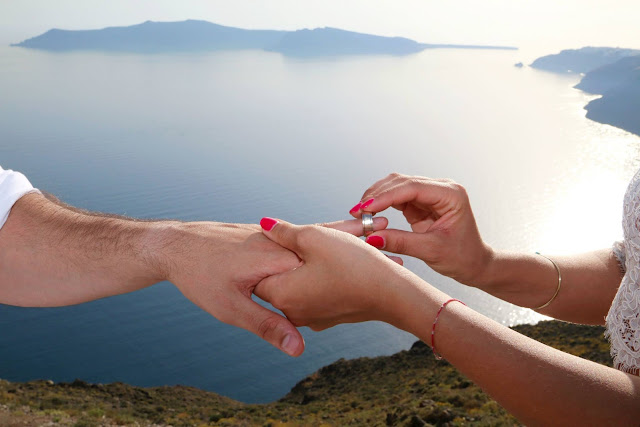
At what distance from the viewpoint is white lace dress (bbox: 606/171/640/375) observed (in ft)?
5.57

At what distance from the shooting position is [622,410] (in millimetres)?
1326

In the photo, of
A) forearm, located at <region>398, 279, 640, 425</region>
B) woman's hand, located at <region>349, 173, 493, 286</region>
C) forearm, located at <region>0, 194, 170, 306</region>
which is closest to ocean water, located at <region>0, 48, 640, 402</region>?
forearm, located at <region>0, 194, 170, 306</region>

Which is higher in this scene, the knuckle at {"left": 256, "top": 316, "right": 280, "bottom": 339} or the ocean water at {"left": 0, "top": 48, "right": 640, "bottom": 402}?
the knuckle at {"left": 256, "top": 316, "right": 280, "bottom": 339}

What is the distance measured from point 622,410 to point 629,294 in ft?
1.87

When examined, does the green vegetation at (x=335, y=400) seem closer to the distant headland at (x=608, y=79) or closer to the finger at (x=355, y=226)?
the finger at (x=355, y=226)

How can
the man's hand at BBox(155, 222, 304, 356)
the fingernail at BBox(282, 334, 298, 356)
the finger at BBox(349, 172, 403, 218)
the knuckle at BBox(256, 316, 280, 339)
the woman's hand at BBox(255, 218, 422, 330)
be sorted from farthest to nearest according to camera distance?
the finger at BBox(349, 172, 403, 218)
the man's hand at BBox(155, 222, 304, 356)
the knuckle at BBox(256, 316, 280, 339)
the fingernail at BBox(282, 334, 298, 356)
the woman's hand at BBox(255, 218, 422, 330)

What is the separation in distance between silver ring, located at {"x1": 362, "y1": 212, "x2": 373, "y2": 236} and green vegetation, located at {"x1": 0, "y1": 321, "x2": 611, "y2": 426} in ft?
32.2

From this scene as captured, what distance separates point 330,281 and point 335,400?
26315 millimetres

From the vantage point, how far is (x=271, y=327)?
219cm

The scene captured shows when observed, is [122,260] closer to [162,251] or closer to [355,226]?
[162,251]

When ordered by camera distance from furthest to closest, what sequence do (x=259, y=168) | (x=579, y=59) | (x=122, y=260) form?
(x=579, y=59) → (x=259, y=168) → (x=122, y=260)

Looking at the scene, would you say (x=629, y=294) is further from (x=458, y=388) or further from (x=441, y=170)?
(x=441, y=170)

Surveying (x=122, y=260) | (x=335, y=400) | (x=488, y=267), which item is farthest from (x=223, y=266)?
(x=335, y=400)

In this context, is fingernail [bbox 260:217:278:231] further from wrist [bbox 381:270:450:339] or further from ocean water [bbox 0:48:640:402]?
ocean water [bbox 0:48:640:402]
